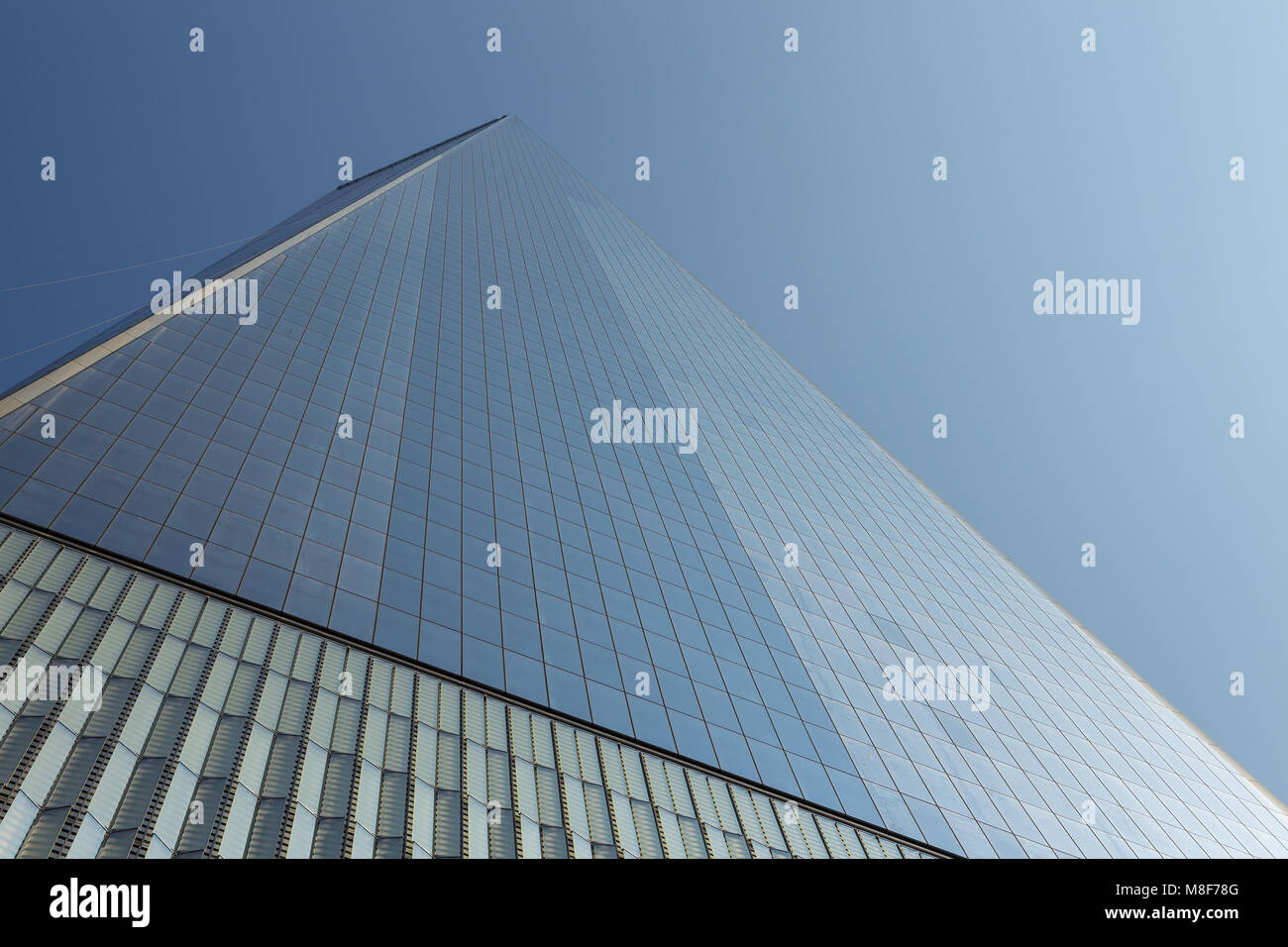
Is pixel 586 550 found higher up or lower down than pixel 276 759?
lower down

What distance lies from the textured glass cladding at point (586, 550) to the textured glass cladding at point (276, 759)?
60.9 inches

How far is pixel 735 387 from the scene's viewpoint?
191 feet

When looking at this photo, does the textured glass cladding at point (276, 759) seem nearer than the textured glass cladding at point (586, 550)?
Yes

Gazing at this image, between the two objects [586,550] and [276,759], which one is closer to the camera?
[276,759]

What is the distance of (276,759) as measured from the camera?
13.4 m

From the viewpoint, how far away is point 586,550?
29.2 meters

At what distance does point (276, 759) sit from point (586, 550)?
Answer: 1635 centimetres

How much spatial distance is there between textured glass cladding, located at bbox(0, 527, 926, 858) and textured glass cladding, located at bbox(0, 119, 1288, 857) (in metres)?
1.55

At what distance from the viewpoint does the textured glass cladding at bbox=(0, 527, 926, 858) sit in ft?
36.8

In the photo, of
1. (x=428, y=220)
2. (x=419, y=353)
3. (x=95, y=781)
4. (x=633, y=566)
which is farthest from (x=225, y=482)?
(x=428, y=220)

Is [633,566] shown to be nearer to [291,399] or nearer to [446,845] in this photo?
[291,399]

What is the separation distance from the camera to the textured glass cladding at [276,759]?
11.2 m

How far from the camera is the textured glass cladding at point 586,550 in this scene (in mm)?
20516

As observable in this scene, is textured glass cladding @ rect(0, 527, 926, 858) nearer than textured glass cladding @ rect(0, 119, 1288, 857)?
Yes
